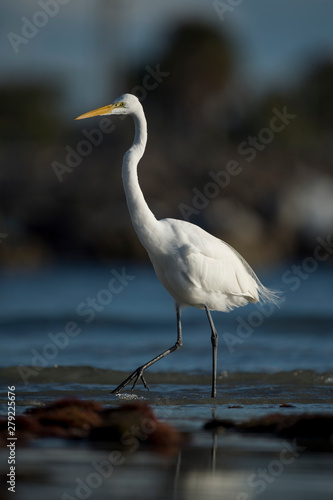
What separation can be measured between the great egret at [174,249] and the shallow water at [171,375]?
0.99m

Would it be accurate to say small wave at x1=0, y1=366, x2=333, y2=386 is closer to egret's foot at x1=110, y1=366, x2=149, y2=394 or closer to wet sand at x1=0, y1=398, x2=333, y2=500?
egret's foot at x1=110, y1=366, x2=149, y2=394

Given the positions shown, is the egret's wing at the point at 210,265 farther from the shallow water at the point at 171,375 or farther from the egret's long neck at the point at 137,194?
the shallow water at the point at 171,375

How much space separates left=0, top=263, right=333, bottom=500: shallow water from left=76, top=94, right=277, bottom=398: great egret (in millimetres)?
987

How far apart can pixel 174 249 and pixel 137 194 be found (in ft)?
2.04

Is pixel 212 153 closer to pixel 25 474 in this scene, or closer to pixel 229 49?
pixel 229 49

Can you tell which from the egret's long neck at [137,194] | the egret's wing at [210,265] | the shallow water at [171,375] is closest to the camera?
the shallow water at [171,375]

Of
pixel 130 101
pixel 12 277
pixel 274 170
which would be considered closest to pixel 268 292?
pixel 130 101

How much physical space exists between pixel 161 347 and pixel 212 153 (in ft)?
94.4

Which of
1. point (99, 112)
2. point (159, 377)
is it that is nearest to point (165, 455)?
point (99, 112)

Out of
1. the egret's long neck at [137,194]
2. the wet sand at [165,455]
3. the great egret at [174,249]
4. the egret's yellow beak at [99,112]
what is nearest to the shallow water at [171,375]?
the wet sand at [165,455]

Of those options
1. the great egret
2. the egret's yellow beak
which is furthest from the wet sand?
the egret's yellow beak

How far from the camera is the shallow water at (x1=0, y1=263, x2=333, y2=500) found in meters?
5.30

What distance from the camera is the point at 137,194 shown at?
27.9ft

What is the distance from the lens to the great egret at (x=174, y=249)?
8.55 meters
